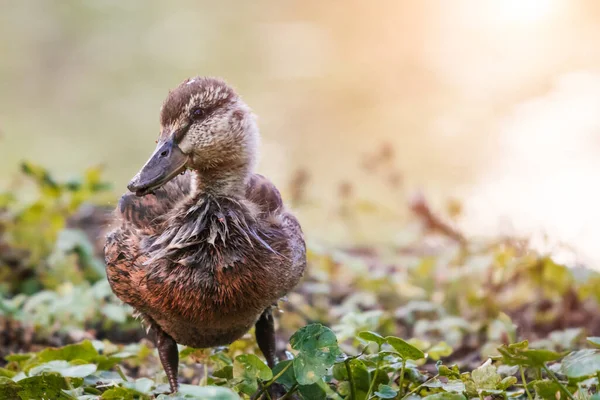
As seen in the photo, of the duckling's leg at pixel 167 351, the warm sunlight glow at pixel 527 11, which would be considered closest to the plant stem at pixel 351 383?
the duckling's leg at pixel 167 351

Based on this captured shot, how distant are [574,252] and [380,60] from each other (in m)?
9.02

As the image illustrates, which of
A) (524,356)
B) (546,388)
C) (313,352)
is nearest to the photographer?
(524,356)

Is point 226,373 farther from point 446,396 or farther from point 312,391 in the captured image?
point 446,396

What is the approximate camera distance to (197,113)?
3.19 metres

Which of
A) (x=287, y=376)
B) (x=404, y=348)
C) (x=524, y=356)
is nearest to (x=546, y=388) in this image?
(x=524, y=356)

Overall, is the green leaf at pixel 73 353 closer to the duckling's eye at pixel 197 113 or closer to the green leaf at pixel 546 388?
the duckling's eye at pixel 197 113

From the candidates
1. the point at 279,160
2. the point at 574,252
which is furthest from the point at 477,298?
the point at 279,160

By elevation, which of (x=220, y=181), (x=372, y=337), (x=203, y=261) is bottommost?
(x=372, y=337)

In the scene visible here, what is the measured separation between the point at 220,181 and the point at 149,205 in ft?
1.21

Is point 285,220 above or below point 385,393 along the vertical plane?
above

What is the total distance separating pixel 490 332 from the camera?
14.9 ft

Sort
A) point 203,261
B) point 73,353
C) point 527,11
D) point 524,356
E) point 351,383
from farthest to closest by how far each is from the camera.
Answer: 1. point 527,11
2. point 73,353
3. point 203,261
4. point 351,383
5. point 524,356

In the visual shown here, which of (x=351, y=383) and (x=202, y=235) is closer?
(x=351, y=383)

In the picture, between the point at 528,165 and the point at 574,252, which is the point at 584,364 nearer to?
the point at 574,252
